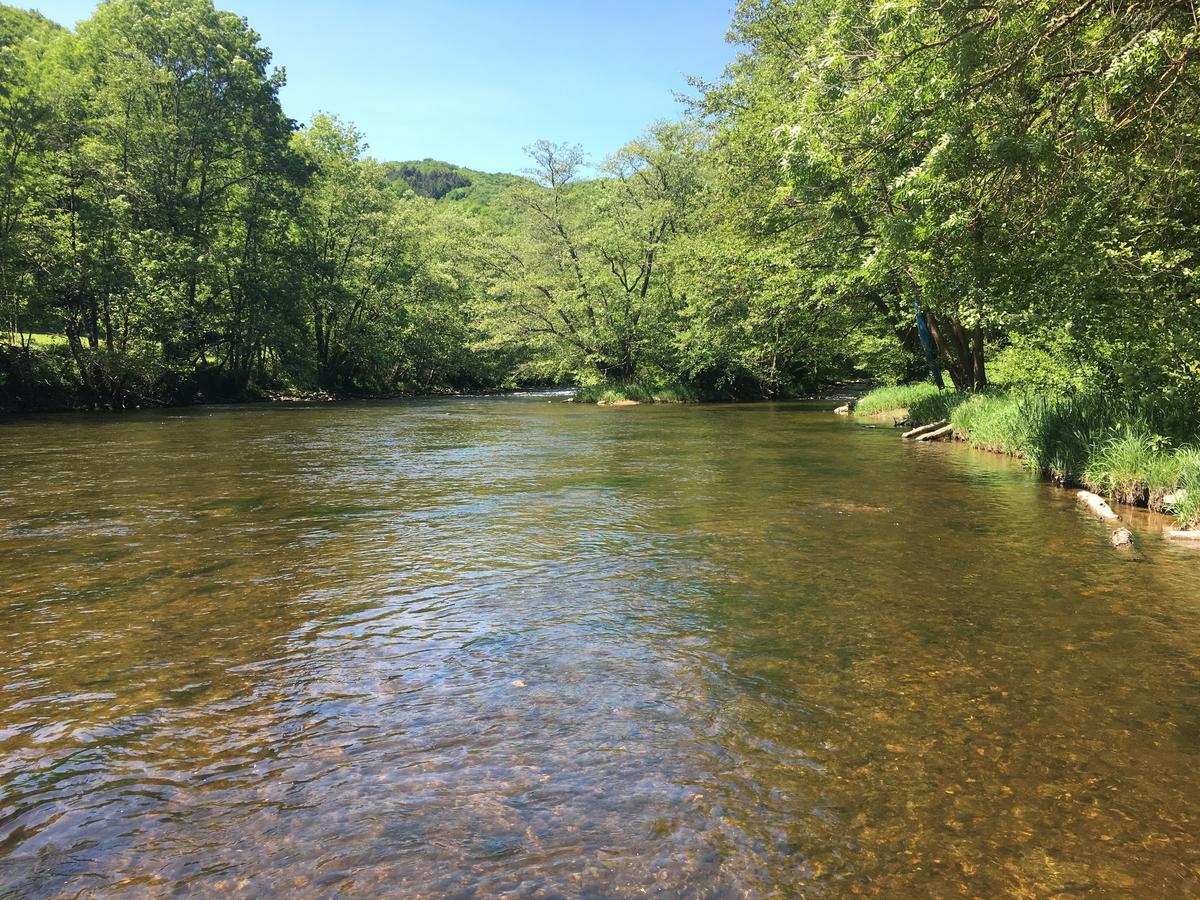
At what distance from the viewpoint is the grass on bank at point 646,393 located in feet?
140

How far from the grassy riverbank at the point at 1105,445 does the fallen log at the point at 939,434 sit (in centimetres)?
191

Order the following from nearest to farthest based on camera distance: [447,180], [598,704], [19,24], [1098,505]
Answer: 1. [598,704]
2. [1098,505]
3. [19,24]
4. [447,180]

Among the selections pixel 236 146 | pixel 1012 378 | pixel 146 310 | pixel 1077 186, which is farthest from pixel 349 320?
pixel 1077 186

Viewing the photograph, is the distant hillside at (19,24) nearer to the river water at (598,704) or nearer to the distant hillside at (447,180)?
the river water at (598,704)

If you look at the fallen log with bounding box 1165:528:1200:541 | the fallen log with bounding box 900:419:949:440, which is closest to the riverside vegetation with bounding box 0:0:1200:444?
the fallen log with bounding box 900:419:949:440

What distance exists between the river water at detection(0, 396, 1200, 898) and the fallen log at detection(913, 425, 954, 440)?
9.73 m

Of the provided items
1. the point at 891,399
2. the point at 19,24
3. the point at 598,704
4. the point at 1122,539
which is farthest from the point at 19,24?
the point at 1122,539

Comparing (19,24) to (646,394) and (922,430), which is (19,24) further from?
(922,430)

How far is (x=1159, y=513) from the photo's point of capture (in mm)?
10492

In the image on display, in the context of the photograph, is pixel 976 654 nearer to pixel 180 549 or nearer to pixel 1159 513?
pixel 1159 513

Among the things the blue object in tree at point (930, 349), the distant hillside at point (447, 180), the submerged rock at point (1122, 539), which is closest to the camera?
the submerged rock at point (1122, 539)

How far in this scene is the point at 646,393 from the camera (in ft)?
142

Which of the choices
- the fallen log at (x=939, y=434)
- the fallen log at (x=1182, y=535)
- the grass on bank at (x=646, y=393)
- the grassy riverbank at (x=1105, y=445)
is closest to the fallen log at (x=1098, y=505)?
the grassy riverbank at (x=1105, y=445)

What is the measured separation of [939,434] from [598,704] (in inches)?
707
